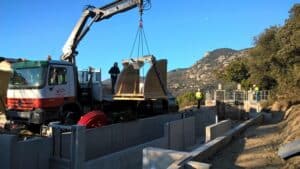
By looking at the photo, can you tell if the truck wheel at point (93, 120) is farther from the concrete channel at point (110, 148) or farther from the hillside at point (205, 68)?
the hillside at point (205, 68)

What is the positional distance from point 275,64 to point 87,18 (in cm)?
1800

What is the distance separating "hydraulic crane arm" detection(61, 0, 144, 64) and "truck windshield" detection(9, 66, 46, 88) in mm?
4683

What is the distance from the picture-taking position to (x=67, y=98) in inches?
565

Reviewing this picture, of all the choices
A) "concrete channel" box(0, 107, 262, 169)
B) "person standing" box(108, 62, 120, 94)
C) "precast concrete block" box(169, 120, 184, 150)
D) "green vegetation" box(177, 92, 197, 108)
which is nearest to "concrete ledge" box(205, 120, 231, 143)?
"concrete channel" box(0, 107, 262, 169)

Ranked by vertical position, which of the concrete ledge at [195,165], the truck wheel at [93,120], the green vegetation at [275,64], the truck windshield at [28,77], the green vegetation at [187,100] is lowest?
the concrete ledge at [195,165]

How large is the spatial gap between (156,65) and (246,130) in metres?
4.89

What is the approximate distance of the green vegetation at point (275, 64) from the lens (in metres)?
24.5

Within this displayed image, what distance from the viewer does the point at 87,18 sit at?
19.6m

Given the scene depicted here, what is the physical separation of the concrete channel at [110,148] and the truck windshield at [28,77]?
285cm

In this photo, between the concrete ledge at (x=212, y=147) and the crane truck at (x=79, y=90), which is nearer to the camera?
the concrete ledge at (x=212, y=147)

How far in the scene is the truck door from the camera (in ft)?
44.8

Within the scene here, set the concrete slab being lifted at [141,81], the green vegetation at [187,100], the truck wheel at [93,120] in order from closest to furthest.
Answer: the truck wheel at [93,120] < the concrete slab being lifted at [141,81] < the green vegetation at [187,100]

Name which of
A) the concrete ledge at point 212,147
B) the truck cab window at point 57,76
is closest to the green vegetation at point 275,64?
the concrete ledge at point 212,147

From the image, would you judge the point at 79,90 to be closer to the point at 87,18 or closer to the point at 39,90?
the point at 39,90
